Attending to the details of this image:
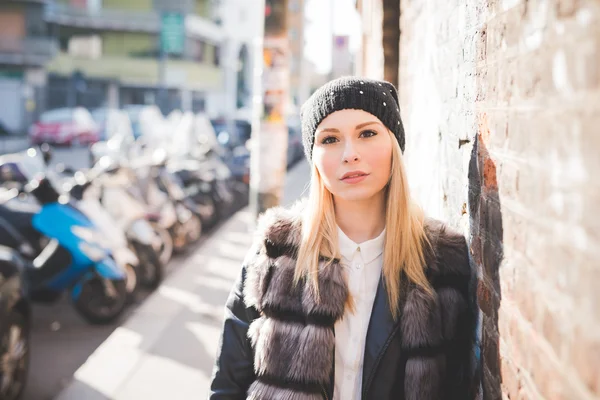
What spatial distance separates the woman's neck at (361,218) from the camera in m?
2.15

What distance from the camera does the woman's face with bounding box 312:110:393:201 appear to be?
2004mm

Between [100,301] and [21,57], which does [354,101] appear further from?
[21,57]

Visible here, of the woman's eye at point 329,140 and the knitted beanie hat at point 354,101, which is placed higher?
the knitted beanie hat at point 354,101

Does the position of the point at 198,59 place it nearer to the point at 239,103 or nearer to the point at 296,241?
the point at 239,103

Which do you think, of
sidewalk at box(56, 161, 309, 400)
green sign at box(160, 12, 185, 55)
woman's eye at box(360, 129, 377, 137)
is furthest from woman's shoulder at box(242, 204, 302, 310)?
green sign at box(160, 12, 185, 55)

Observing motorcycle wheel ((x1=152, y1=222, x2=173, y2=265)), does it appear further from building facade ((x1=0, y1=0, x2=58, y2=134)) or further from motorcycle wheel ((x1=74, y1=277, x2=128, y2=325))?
building facade ((x1=0, y1=0, x2=58, y2=134))

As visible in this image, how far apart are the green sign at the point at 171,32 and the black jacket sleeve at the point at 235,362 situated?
140 ft

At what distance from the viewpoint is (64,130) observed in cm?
2712

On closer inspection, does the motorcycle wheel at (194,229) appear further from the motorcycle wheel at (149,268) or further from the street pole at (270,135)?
the motorcycle wheel at (149,268)

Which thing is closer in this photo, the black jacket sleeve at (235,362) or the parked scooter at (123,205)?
the black jacket sleeve at (235,362)

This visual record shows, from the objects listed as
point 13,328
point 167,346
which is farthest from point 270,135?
point 13,328

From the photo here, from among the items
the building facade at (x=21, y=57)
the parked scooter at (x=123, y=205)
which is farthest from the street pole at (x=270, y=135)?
the building facade at (x=21, y=57)

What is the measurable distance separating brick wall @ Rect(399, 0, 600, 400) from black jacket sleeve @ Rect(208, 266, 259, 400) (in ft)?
2.42

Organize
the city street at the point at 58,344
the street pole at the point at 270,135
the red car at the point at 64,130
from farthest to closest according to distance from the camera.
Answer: the red car at the point at 64,130, the street pole at the point at 270,135, the city street at the point at 58,344
